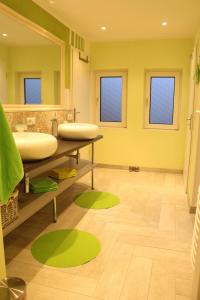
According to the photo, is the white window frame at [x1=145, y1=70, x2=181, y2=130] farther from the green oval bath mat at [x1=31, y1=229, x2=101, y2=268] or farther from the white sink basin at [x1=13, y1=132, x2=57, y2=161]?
the white sink basin at [x1=13, y1=132, x2=57, y2=161]

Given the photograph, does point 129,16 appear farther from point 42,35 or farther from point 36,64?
point 36,64

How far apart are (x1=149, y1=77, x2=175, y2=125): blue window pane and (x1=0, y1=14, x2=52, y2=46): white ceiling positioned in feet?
7.57

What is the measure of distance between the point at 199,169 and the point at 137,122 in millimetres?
1931

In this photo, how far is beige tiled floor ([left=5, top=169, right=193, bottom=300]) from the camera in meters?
1.60

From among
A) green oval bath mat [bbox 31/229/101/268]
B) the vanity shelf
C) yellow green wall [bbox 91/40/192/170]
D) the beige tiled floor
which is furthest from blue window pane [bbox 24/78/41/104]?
yellow green wall [bbox 91/40/192/170]

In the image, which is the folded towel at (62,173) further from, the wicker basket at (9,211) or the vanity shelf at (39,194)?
the wicker basket at (9,211)

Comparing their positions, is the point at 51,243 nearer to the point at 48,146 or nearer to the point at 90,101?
the point at 48,146

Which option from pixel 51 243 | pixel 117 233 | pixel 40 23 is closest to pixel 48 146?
pixel 51 243

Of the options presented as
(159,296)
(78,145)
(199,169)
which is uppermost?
(78,145)

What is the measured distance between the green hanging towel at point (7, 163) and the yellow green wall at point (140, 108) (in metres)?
3.44

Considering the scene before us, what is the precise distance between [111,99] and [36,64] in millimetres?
2114

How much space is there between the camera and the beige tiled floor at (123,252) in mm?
1599

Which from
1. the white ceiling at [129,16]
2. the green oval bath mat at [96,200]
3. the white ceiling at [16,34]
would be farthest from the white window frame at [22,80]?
the green oval bath mat at [96,200]

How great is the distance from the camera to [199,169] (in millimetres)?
2662
